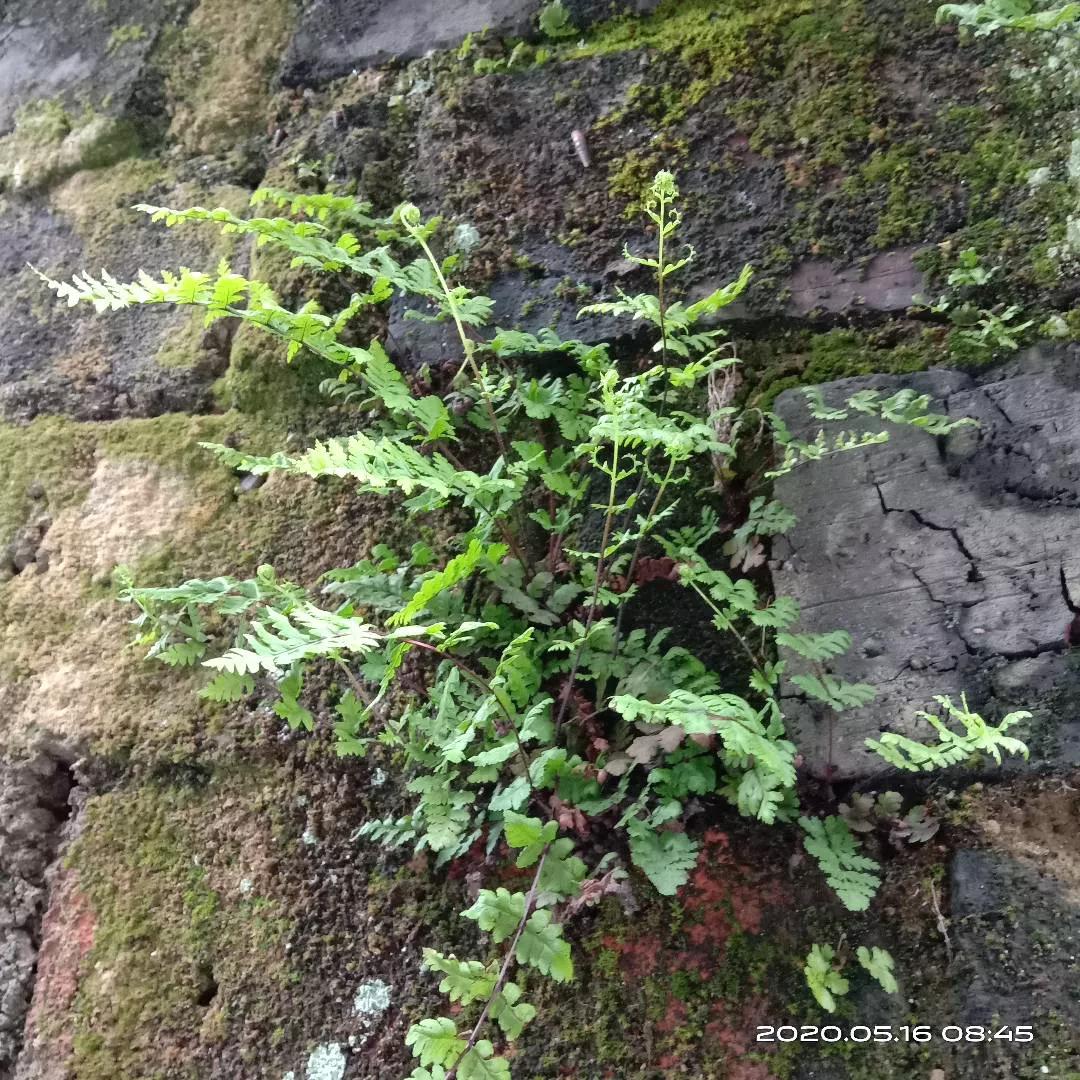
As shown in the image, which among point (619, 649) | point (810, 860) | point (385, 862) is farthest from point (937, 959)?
point (385, 862)

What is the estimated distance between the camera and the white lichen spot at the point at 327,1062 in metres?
1.93

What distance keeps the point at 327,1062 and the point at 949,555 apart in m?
1.78

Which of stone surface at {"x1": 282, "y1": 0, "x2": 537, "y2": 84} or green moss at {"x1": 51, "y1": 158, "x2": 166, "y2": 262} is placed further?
green moss at {"x1": 51, "y1": 158, "x2": 166, "y2": 262}

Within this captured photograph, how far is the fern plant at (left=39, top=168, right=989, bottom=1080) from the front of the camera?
163 cm

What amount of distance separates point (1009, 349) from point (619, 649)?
1130 millimetres

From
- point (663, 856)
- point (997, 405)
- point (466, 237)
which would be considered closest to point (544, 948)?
point (663, 856)

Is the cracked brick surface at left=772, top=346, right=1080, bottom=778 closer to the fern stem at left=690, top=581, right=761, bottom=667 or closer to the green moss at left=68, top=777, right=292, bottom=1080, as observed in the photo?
the fern stem at left=690, top=581, right=761, bottom=667

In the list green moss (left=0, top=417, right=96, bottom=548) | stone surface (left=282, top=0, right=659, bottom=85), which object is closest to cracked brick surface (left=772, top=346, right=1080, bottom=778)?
stone surface (left=282, top=0, right=659, bottom=85)

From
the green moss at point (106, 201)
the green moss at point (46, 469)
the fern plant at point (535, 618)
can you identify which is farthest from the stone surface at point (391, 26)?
the green moss at point (46, 469)

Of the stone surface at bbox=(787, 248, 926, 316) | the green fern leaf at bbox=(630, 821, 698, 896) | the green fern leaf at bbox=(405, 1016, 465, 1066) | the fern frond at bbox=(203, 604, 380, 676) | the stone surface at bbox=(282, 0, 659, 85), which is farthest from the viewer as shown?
the stone surface at bbox=(282, 0, 659, 85)

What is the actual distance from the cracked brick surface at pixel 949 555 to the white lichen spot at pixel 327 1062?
4.03 feet

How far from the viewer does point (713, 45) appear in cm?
250
